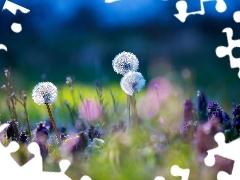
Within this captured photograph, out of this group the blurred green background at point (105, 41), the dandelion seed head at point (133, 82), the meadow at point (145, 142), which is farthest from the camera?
the blurred green background at point (105, 41)

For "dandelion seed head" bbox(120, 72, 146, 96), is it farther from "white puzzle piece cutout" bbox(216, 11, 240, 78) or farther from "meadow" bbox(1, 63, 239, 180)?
"white puzzle piece cutout" bbox(216, 11, 240, 78)

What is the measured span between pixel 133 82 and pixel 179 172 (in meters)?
0.37

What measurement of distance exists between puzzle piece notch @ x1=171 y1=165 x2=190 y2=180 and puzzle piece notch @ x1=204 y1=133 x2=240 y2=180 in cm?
5

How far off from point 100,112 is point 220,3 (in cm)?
57

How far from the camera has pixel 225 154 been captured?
4.84 feet

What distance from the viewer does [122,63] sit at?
1.79 metres

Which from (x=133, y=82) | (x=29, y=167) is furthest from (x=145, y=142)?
(x=29, y=167)

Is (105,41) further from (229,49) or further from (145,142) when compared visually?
(145,142)

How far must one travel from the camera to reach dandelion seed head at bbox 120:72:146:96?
67.4 inches

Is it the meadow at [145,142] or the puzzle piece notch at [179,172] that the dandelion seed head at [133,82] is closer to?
the meadow at [145,142]

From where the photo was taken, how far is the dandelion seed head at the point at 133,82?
1711mm

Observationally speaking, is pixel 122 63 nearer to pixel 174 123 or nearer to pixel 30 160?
pixel 174 123

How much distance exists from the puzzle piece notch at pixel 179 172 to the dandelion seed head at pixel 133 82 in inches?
13.5

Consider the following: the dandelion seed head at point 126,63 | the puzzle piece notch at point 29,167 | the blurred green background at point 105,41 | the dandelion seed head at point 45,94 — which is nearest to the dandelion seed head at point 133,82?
the dandelion seed head at point 126,63
